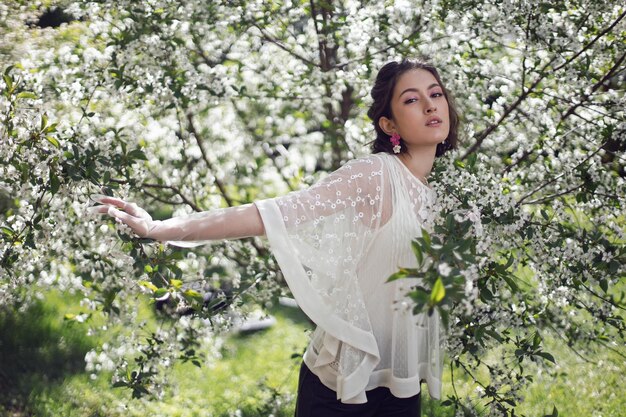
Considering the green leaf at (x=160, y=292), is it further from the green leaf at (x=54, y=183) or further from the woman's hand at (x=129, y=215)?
the green leaf at (x=54, y=183)

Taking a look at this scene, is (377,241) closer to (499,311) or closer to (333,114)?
(499,311)

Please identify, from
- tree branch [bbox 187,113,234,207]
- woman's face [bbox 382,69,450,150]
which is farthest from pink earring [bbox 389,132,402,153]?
tree branch [bbox 187,113,234,207]

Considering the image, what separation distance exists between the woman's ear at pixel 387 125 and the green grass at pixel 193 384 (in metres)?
2.03

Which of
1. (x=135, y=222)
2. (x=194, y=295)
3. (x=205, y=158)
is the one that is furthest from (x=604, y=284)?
(x=205, y=158)

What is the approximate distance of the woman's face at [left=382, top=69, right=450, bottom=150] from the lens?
2158 mm

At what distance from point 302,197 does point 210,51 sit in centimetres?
232

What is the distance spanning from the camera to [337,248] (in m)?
2.07

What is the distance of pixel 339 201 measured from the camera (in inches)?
78.2

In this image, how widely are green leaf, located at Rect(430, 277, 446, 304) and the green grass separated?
8.30ft

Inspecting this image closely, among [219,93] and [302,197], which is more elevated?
[302,197]

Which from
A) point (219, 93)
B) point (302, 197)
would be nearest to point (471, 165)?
point (302, 197)

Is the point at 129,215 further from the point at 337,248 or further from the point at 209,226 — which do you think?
the point at 337,248

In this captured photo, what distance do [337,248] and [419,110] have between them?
1.70 ft

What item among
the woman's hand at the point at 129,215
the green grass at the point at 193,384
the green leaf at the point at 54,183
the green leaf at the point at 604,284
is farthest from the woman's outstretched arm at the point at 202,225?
the green grass at the point at 193,384
